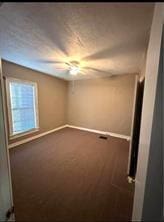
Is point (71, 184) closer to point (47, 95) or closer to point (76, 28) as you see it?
point (76, 28)

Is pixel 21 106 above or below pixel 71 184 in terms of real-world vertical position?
above

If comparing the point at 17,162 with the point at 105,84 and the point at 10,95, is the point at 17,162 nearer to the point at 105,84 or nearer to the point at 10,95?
the point at 10,95

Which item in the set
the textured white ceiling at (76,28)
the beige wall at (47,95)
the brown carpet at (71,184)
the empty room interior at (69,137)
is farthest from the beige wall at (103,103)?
the textured white ceiling at (76,28)

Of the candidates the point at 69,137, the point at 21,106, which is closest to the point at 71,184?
the point at 69,137

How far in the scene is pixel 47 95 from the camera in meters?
4.11

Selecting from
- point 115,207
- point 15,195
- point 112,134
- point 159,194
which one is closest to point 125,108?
point 112,134

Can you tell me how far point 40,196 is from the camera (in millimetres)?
1578

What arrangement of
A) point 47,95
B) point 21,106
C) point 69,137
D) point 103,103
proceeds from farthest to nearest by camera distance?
point 103,103, point 47,95, point 69,137, point 21,106

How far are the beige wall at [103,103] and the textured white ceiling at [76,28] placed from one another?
6.16ft

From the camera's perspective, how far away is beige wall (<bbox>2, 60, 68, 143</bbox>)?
303cm

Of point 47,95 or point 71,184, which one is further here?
point 47,95

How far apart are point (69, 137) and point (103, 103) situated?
1.92 m

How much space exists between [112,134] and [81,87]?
243 cm

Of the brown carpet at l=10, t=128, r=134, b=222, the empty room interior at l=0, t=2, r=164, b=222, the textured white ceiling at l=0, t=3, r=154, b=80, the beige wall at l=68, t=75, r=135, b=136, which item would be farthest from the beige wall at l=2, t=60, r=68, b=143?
the brown carpet at l=10, t=128, r=134, b=222
